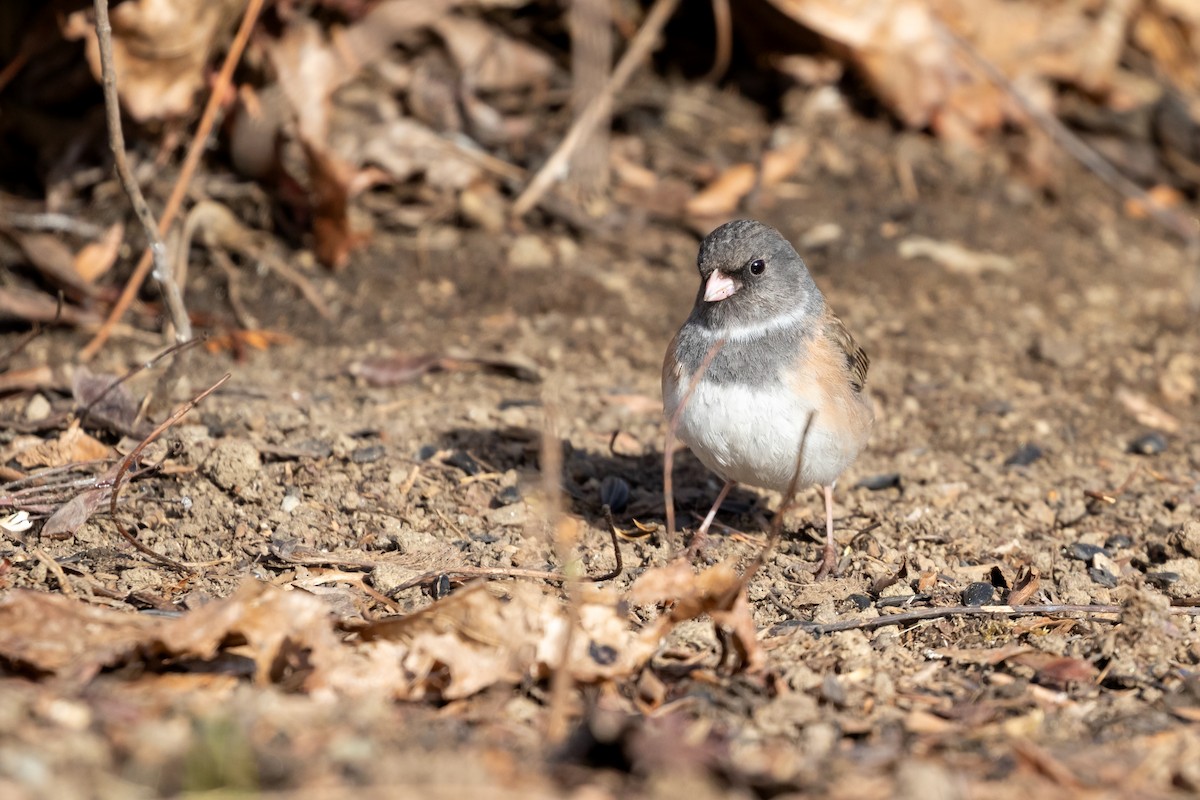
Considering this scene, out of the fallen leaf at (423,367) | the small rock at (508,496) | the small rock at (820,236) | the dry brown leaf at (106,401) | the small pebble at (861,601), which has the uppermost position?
the small rock at (820,236)

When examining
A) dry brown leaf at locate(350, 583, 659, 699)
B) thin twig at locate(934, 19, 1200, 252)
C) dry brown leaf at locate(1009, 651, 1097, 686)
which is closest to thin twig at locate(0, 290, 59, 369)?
dry brown leaf at locate(350, 583, 659, 699)

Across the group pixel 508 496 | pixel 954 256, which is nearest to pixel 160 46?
pixel 508 496

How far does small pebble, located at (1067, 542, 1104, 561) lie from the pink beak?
1.21 meters

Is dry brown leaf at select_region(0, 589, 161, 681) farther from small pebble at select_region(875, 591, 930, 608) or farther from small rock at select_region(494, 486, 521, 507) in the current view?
small pebble at select_region(875, 591, 930, 608)

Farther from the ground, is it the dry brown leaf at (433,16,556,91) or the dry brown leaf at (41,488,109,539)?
the dry brown leaf at (433,16,556,91)

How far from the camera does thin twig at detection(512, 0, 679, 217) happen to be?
533 cm

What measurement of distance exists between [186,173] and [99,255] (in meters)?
0.60

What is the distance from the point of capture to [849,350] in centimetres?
373

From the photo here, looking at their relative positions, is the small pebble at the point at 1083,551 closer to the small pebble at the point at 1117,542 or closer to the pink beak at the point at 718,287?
the small pebble at the point at 1117,542

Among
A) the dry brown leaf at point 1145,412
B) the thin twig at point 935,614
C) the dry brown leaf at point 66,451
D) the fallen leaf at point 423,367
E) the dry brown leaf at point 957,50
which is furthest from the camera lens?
the dry brown leaf at point 957,50

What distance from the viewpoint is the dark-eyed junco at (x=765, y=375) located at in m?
3.34

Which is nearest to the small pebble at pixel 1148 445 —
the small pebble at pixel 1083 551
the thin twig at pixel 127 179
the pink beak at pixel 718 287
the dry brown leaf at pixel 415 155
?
the small pebble at pixel 1083 551

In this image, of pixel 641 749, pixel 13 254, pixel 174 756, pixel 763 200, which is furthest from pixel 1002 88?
pixel 174 756

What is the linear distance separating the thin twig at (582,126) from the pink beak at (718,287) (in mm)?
1734
